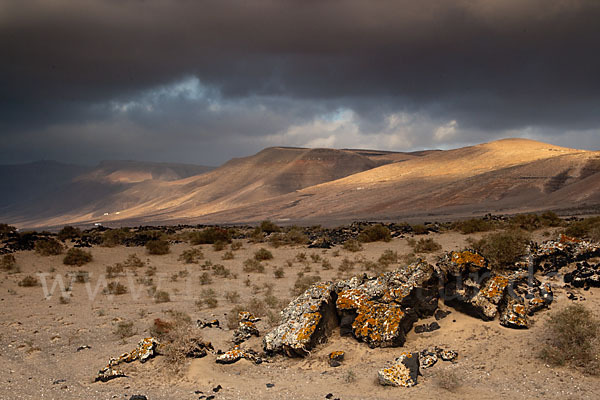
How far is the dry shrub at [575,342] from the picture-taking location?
5504 mm

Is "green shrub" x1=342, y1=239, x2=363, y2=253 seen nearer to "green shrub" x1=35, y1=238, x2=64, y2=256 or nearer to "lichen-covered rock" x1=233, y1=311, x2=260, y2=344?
"lichen-covered rock" x1=233, y1=311, x2=260, y2=344

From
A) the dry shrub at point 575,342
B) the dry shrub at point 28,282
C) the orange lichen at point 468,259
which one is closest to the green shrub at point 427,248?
the orange lichen at point 468,259

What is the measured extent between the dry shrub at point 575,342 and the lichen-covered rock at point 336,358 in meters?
3.19

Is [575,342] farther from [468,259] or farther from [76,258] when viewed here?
[76,258]

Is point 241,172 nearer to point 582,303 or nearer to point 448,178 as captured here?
point 448,178

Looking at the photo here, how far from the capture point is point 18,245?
2347 centimetres

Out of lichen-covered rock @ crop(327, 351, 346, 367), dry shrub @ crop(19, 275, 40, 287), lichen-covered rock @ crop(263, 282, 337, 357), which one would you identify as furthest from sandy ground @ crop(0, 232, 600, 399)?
dry shrub @ crop(19, 275, 40, 287)

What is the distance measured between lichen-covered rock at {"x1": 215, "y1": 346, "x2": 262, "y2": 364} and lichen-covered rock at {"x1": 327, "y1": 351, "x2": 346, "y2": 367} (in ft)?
4.40

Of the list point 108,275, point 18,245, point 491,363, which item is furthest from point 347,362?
point 18,245

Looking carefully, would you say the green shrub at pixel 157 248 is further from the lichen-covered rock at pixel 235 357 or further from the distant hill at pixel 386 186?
the distant hill at pixel 386 186

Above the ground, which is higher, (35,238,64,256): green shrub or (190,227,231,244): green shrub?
(35,238,64,256): green shrub

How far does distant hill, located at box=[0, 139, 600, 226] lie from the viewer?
178ft

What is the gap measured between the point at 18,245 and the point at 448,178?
68.0 metres

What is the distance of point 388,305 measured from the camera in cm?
722
